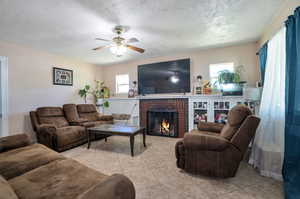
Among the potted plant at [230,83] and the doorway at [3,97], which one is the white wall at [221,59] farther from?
the doorway at [3,97]

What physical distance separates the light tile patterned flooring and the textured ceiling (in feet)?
8.04

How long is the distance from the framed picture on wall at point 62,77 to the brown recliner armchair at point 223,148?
414cm

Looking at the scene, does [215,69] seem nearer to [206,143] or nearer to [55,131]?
[206,143]

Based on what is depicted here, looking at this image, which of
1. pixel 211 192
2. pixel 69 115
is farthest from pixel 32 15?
pixel 211 192

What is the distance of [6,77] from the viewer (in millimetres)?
3236

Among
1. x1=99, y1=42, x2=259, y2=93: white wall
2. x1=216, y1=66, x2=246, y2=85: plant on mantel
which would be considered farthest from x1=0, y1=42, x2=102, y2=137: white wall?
x1=216, y1=66, x2=246, y2=85: plant on mantel

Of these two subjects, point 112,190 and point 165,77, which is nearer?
point 112,190

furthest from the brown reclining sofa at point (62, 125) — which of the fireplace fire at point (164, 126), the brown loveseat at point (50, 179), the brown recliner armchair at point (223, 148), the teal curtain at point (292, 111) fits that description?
the teal curtain at point (292, 111)

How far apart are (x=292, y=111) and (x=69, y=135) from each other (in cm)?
386

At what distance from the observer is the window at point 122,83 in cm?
530

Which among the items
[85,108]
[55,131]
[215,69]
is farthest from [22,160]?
[215,69]

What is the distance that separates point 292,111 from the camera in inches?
64.1

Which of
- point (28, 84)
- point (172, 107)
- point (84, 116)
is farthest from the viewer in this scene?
point (84, 116)

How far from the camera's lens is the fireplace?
4.16 metres
